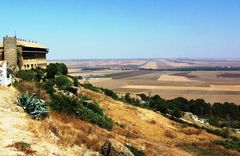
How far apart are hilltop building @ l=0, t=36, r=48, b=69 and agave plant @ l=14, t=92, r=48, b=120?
29.4 m

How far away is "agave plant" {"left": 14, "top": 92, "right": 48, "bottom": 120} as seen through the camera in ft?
60.2

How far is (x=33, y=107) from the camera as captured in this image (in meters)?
18.9

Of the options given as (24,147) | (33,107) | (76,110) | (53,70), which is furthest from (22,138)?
(53,70)

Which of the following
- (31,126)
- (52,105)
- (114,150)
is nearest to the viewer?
(114,150)

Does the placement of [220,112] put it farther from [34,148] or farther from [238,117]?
[34,148]

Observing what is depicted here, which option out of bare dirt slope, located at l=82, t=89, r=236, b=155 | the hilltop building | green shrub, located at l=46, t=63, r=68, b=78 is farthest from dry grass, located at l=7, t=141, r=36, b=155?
green shrub, located at l=46, t=63, r=68, b=78

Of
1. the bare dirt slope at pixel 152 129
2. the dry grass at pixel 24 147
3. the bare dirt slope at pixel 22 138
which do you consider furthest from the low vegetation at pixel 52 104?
the dry grass at pixel 24 147

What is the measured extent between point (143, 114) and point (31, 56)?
2312 centimetres

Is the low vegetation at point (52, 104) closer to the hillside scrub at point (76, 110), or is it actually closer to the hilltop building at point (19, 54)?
the hillside scrub at point (76, 110)

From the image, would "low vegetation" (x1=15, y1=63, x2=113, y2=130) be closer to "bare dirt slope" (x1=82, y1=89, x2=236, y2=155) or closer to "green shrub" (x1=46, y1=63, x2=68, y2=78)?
"bare dirt slope" (x1=82, y1=89, x2=236, y2=155)

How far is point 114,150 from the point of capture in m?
15.0

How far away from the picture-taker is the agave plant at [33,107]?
18.3 meters

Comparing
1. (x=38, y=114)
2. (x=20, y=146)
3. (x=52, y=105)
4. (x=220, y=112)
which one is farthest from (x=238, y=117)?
(x=20, y=146)

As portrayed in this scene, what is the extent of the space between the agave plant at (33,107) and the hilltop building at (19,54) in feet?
96.4
